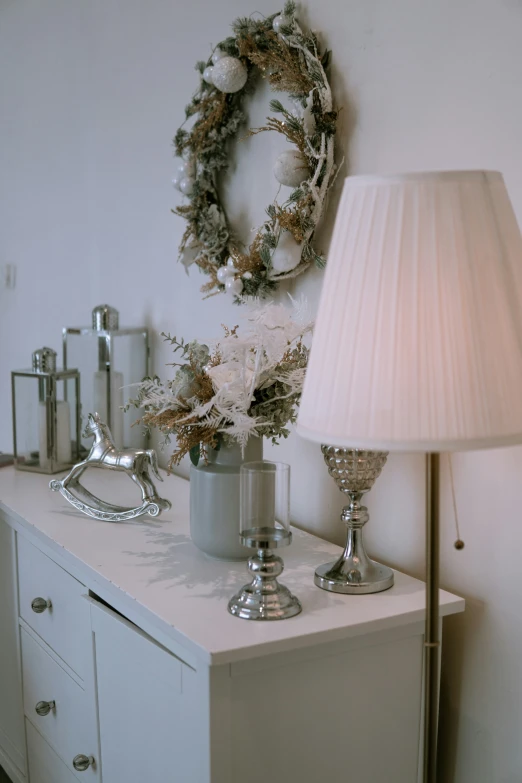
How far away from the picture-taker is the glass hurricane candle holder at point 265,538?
1.12 metres

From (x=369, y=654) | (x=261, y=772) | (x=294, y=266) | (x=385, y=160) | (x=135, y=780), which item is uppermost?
(x=385, y=160)

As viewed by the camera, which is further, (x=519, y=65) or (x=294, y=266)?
(x=294, y=266)

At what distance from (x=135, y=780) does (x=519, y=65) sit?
118 centimetres

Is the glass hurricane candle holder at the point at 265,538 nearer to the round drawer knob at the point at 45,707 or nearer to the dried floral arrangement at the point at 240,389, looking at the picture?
the dried floral arrangement at the point at 240,389

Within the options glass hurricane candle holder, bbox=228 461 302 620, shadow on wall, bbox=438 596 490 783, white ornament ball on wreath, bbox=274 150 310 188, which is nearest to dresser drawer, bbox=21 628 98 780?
glass hurricane candle holder, bbox=228 461 302 620

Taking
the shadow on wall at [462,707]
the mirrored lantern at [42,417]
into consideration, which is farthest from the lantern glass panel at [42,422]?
the shadow on wall at [462,707]

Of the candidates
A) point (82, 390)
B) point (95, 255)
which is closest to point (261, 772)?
point (82, 390)

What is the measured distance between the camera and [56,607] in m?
1.53

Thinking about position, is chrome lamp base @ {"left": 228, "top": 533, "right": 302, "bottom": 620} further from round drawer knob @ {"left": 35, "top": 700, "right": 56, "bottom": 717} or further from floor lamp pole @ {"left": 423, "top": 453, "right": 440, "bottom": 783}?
round drawer knob @ {"left": 35, "top": 700, "right": 56, "bottom": 717}

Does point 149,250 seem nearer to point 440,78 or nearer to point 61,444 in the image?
point 61,444

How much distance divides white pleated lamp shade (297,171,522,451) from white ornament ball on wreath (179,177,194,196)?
108 centimetres

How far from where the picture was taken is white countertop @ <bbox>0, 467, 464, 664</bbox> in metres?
1.07

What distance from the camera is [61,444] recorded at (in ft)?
6.75

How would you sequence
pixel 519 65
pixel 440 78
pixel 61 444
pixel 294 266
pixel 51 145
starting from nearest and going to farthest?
pixel 519 65 < pixel 440 78 < pixel 294 266 < pixel 61 444 < pixel 51 145
